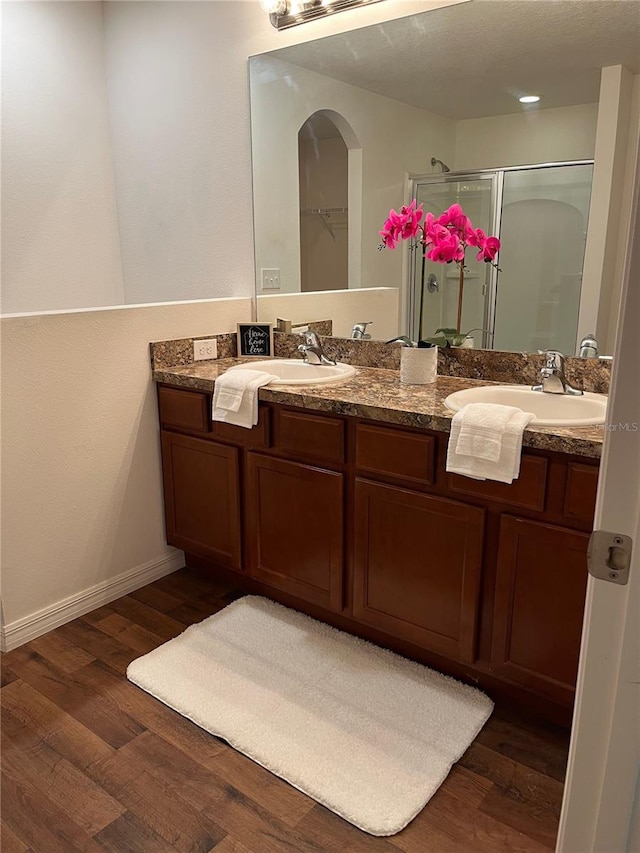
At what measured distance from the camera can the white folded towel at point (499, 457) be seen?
160 centimetres

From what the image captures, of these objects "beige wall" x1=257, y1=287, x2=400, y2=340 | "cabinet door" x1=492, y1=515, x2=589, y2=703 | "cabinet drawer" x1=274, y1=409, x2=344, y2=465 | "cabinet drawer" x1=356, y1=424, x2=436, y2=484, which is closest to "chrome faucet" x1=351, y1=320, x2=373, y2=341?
"beige wall" x1=257, y1=287, x2=400, y2=340

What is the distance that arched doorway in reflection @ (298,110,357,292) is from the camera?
98.2 inches

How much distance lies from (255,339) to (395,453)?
1103 mm

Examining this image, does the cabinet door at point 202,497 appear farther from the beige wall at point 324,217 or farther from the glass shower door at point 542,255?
the glass shower door at point 542,255

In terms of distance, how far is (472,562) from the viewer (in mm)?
1775

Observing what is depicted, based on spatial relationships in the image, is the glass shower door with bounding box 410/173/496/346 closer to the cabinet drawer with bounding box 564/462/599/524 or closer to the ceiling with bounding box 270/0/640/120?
the ceiling with bounding box 270/0/640/120

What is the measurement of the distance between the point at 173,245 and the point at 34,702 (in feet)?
6.63

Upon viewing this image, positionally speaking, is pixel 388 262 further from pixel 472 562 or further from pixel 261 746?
pixel 261 746

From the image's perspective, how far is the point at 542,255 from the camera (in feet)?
6.67

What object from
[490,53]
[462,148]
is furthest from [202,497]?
[490,53]

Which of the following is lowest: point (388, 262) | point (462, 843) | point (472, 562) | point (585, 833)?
point (462, 843)

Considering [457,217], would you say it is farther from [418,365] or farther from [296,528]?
[296,528]

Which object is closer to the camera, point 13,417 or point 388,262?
point 13,417

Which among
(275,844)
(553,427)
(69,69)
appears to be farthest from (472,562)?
(69,69)
